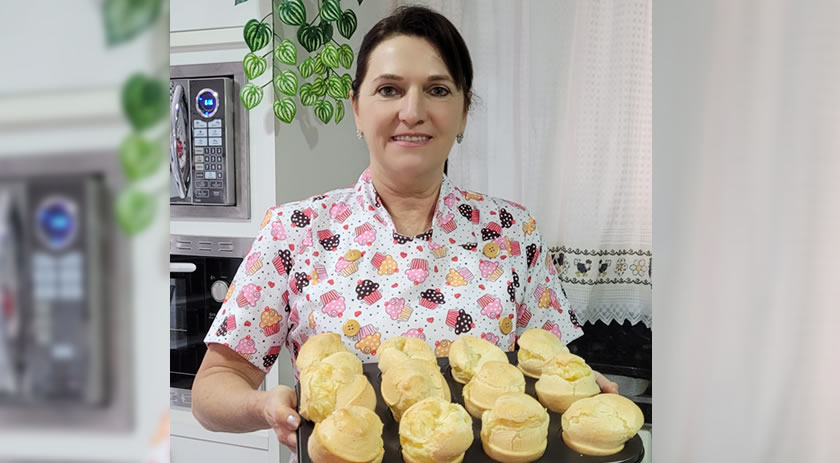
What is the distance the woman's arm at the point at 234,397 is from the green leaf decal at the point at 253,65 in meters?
0.82

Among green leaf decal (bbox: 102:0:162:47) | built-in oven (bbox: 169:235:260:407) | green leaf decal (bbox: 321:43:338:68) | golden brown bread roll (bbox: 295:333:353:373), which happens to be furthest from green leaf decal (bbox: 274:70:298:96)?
green leaf decal (bbox: 102:0:162:47)

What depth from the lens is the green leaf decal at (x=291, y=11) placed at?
1700 millimetres

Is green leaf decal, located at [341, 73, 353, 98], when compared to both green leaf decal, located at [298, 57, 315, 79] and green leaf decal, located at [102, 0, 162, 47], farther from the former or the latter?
green leaf decal, located at [102, 0, 162, 47]

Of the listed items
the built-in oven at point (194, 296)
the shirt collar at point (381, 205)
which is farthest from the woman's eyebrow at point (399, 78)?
the built-in oven at point (194, 296)

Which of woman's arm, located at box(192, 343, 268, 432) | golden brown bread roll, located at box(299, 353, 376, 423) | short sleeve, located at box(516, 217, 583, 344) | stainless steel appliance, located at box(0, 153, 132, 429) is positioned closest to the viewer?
stainless steel appliance, located at box(0, 153, 132, 429)

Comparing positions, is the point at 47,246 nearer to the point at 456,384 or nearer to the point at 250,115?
the point at 456,384

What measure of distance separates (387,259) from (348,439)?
545mm

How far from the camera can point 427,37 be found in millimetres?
1133

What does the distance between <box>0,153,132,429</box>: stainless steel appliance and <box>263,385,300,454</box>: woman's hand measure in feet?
2.31

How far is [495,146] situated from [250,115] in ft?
2.44

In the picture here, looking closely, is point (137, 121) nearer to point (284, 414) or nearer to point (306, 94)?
point (284, 414)

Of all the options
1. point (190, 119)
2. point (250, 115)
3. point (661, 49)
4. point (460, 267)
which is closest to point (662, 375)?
point (661, 49)

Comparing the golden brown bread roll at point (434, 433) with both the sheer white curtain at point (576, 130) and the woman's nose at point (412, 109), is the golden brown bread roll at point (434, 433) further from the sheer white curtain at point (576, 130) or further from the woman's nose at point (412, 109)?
the sheer white curtain at point (576, 130)

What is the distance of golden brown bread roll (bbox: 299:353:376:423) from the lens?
0.74 m
